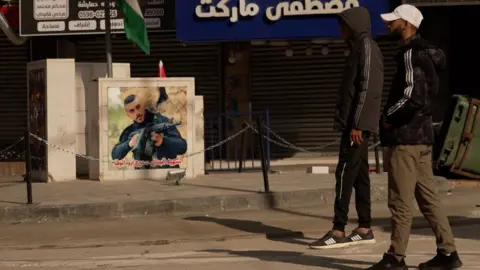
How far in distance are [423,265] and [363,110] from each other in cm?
152

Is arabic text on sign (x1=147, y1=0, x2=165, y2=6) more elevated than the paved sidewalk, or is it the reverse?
arabic text on sign (x1=147, y1=0, x2=165, y2=6)

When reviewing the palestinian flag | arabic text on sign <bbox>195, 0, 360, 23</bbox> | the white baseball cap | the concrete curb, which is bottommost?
the concrete curb

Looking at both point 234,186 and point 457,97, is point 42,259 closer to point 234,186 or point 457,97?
point 234,186

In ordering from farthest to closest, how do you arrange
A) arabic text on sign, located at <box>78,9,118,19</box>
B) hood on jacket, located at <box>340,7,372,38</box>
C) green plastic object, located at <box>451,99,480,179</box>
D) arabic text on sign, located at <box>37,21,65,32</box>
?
arabic text on sign, located at <box>37,21,65,32</box> → arabic text on sign, located at <box>78,9,118,19</box> → green plastic object, located at <box>451,99,480,179</box> → hood on jacket, located at <box>340,7,372,38</box>

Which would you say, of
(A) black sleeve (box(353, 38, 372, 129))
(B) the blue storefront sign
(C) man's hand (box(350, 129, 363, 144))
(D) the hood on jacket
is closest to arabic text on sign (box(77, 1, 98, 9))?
(B) the blue storefront sign

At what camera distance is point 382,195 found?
13188mm

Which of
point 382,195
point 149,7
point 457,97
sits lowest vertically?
point 382,195

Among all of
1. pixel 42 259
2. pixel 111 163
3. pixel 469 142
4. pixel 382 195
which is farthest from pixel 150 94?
pixel 42 259

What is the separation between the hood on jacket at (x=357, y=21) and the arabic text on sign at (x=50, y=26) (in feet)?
40.6

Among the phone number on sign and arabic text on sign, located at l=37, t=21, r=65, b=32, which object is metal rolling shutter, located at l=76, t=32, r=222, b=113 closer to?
arabic text on sign, located at l=37, t=21, r=65, b=32

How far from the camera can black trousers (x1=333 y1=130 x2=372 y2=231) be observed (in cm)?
852

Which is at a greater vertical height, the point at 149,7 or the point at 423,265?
the point at 149,7

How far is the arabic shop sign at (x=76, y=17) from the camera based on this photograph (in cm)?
1984

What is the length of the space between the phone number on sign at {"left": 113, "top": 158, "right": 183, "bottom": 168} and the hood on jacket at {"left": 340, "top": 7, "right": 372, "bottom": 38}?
6.28 meters
